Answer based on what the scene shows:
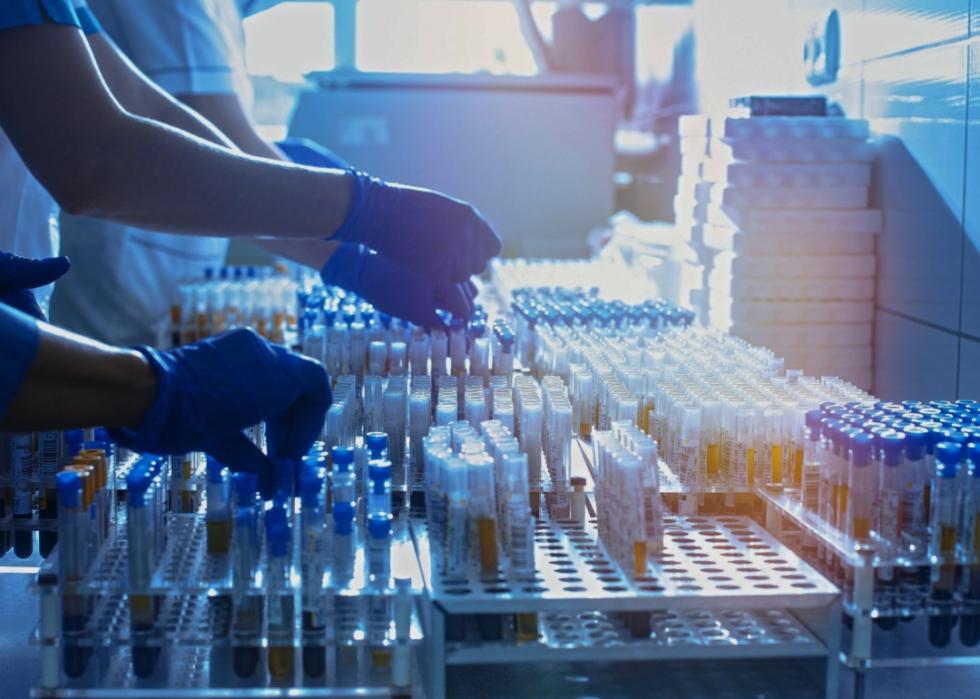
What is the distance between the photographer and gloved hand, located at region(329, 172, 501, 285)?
2.21 metres

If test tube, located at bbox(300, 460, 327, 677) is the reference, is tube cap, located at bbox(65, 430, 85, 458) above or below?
above

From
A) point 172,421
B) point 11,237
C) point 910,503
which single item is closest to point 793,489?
point 910,503

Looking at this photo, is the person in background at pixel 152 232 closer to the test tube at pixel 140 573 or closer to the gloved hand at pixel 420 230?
the gloved hand at pixel 420 230

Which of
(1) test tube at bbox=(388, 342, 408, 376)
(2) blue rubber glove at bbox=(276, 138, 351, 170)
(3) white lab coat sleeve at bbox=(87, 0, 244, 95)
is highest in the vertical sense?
(3) white lab coat sleeve at bbox=(87, 0, 244, 95)

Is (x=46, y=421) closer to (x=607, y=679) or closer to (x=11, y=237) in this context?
(x=607, y=679)

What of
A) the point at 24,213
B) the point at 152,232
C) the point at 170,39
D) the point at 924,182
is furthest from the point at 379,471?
the point at 170,39

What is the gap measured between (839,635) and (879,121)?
1.89 meters

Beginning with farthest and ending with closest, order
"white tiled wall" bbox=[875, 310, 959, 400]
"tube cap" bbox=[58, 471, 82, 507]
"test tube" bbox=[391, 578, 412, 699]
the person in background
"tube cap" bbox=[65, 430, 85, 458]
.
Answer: the person in background → "white tiled wall" bbox=[875, 310, 959, 400] → "tube cap" bbox=[65, 430, 85, 458] → "tube cap" bbox=[58, 471, 82, 507] → "test tube" bbox=[391, 578, 412, 699]

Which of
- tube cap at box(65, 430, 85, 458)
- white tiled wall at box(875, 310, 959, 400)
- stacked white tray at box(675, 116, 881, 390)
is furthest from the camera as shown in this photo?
stacked white tray at box(675, 116, 881, 390)

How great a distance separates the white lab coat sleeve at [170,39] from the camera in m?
3.90

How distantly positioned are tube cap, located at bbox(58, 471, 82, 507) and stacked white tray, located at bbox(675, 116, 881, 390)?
1.90 m

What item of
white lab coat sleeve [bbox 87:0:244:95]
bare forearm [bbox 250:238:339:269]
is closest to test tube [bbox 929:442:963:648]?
bare forearm [bbox 250:238:339:269]

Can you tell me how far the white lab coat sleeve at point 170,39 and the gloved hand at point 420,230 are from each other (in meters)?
1.80

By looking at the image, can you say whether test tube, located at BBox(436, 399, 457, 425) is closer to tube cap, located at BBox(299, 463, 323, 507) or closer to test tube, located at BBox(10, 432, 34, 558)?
tube cap, located at BBox(299, 463, 323, 507)
